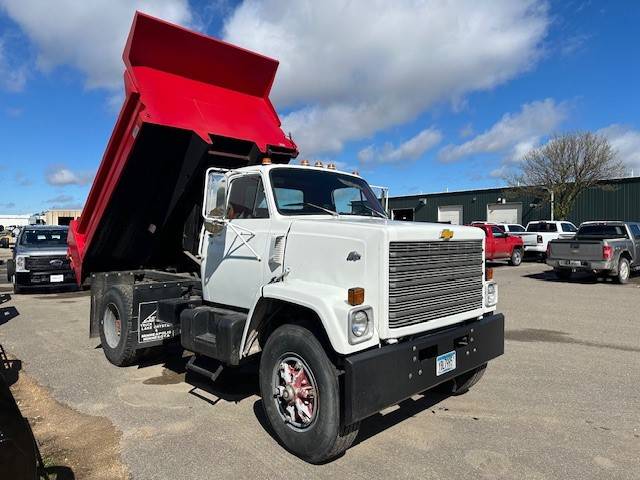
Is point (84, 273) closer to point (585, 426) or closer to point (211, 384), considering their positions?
point (211, 384)

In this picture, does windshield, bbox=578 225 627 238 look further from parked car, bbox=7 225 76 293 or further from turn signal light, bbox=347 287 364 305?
parked car, bbox=7 225 76 293

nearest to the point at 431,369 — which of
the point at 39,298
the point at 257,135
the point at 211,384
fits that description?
the point at 211,384

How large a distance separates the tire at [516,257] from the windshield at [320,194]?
61.9 feet

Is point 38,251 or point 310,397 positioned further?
point 38,251

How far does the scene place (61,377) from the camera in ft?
19.8

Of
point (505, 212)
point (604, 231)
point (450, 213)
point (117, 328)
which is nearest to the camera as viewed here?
point (117, 328)

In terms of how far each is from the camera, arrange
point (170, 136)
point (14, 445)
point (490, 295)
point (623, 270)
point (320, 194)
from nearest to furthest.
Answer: point (14, 445) → point (490, 295) → point (320, 194) → point (170, 136) → point (623, 270)

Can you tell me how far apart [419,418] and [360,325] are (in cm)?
166

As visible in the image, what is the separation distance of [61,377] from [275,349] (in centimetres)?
347

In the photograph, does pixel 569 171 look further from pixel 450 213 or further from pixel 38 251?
pixel 38 251

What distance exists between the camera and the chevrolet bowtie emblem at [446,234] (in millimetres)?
4246

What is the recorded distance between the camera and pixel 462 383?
5.21 m

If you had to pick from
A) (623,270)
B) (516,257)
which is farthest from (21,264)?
(516,257)

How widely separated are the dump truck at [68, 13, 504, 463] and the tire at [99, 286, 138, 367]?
26mm
